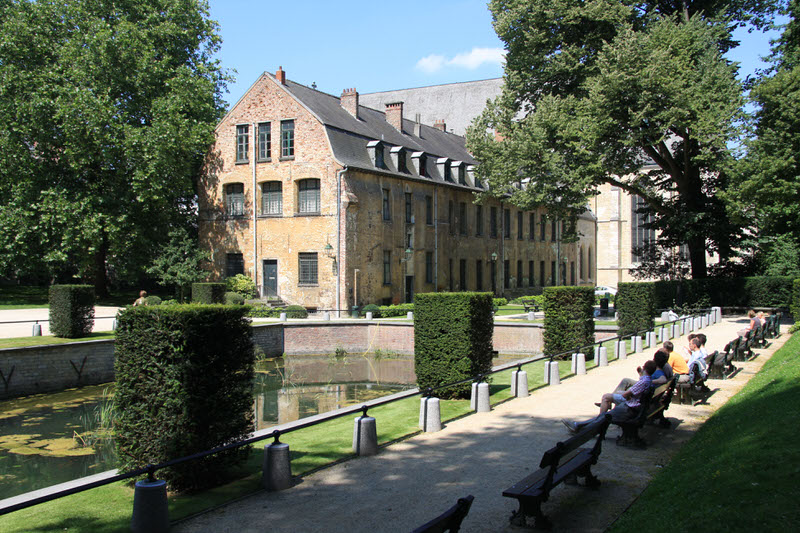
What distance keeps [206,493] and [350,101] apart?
32.0 meters

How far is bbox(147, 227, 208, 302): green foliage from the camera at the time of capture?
1357 inches

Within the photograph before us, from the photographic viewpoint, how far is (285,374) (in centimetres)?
2161

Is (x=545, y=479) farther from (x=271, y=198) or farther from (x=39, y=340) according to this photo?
(x=271, y=198)

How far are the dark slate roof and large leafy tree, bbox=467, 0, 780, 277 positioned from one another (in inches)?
232

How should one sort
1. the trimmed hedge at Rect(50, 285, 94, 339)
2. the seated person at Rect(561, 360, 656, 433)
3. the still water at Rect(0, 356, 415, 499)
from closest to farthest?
the seated person at Rect(561, 360, 656, 433) < the still water at Rect(0, 356, 415, 499) < the trimmed hedge at Rect(50, 285, 94, 339)

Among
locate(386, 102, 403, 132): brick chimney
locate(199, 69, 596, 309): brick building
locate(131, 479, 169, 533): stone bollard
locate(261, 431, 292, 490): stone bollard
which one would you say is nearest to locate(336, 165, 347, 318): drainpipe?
locate(199, 69, 596, 309): brick building

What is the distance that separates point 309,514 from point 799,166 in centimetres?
2448

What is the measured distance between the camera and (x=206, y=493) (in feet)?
25.5

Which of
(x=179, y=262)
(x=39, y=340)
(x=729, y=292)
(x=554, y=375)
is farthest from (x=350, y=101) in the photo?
(x=554, y=375)

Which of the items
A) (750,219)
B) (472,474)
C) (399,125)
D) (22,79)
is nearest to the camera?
(472,474)

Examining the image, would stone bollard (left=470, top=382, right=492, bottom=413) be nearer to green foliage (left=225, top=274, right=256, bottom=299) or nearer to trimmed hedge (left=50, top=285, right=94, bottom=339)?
trimmed hedge (left=50, top=285, right=94, bottom=339)

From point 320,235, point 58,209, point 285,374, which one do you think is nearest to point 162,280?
point 58,209

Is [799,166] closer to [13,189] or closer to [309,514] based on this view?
[309,514]

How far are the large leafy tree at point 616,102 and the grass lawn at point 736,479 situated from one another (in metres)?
20.6
